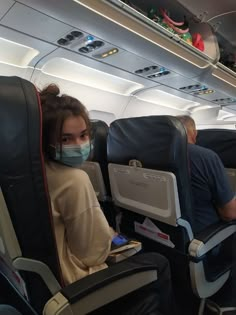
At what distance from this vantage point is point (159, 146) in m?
1.43

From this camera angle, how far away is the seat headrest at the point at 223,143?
2171mm

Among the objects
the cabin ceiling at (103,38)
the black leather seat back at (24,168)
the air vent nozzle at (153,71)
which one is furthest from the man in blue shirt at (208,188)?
the air vent nozzle at (153,71)

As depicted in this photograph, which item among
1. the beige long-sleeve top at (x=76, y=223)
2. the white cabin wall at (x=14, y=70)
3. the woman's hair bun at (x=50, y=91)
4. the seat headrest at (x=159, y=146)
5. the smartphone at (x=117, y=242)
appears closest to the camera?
the beige long-sleeve top at (x=76, y=223)

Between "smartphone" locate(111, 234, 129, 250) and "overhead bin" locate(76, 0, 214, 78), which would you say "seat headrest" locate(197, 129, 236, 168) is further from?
"smartphone" locate(111, 234, 129, 250)

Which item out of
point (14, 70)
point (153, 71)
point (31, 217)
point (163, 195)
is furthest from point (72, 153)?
point (153, 71)

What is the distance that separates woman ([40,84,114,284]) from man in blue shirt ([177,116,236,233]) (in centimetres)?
85

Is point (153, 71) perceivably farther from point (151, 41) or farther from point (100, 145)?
point (100, 145)

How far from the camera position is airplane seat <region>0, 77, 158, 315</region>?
74cm

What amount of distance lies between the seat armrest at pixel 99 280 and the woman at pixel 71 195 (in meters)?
0.12

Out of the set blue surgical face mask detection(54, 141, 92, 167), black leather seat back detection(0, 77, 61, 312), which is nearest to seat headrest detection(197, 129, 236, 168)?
blue surgical face mask detection(54, 141, 92, 167)

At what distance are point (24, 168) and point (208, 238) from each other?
3.86 ft

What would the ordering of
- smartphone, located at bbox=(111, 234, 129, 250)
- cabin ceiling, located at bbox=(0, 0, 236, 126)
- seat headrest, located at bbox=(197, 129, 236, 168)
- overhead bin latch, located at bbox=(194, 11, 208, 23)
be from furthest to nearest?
overhead bin latch, located at bbox=(194, 11, 208, 23) < seat headrest, located at bbox=(197, 129, 236, 168) < cabin ceiling, located at bbox=(0, 0, 236, 126) < smartphone, located at bbox=(111, 234, 129, 250)

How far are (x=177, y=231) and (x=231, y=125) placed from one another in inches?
263

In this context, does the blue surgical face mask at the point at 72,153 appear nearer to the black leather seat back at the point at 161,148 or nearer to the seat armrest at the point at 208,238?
the black leather seat back at the point at 161,148
